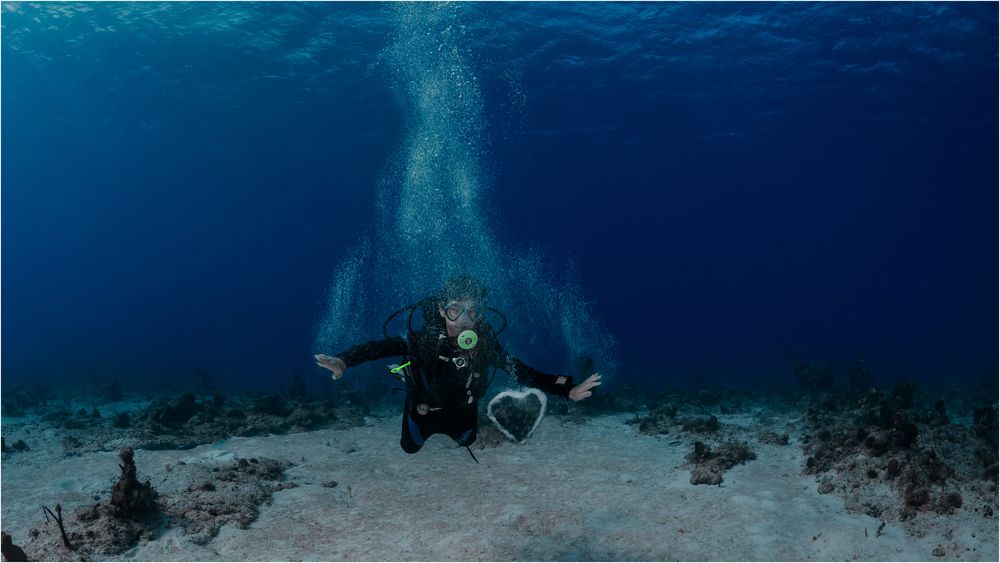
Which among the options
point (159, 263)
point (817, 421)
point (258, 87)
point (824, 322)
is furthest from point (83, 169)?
point (824, 322)

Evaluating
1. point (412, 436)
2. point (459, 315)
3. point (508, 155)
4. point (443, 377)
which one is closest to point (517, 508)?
point (412, 436)

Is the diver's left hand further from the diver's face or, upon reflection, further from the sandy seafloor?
the sandy seafloor

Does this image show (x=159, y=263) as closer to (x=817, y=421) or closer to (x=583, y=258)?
(x=583, y=258)

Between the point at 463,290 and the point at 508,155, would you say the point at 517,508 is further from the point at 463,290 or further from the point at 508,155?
the point at 508,155

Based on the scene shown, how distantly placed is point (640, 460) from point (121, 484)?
24.7 feet

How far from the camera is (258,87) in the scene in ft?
105

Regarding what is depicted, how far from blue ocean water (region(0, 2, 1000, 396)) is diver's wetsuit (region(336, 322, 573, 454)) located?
2073 centimetres

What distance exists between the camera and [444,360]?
228 inches

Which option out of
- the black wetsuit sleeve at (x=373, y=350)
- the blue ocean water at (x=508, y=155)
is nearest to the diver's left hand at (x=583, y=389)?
the black wetsuit sleeve at (x=373, y=350)

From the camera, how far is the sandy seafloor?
6039 millimetres

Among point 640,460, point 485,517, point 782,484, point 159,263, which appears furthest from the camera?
point 159,263

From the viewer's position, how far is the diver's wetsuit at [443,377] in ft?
19.1

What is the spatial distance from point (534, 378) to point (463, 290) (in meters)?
1.37

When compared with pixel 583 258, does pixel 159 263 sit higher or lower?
lower
